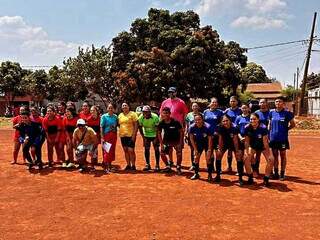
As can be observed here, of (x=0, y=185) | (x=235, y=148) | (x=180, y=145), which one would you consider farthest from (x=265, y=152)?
(x=0, y=185)

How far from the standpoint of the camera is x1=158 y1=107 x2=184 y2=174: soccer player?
33.1 ft

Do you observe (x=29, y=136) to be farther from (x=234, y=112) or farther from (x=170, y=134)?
(x=234, y=112)

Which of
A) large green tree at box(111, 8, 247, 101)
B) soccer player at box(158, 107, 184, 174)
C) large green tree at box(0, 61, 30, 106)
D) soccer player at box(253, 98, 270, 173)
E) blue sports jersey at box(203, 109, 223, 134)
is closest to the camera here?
soccer player at box(253, 98, 270, 173)

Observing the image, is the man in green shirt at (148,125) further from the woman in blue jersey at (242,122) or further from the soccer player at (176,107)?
the woman in blue jersey at (242,122)

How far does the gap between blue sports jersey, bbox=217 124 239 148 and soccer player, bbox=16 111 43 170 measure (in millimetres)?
4797

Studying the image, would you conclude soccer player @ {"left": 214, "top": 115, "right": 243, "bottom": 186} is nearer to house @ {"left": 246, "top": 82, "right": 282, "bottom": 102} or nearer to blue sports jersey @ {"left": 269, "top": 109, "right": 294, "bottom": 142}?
blue sports jersey @ {"left": 269, "top": 109, "right": 294, "bottom": 142}

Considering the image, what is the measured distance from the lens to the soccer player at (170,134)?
10.1 meters

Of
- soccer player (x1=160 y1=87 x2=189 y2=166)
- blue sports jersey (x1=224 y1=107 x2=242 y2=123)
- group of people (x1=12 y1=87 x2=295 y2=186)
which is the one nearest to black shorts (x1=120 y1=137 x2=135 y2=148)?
group of people (x1=12 y1=87 x2=295 y2=186)

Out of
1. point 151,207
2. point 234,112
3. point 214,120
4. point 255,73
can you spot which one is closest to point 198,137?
point 214,120

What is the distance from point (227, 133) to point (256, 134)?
652mm

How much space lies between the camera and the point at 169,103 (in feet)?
35.2

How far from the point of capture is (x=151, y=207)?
7250 mm

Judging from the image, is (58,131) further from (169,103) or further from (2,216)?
(2,216)

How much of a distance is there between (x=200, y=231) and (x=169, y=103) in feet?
17.0
